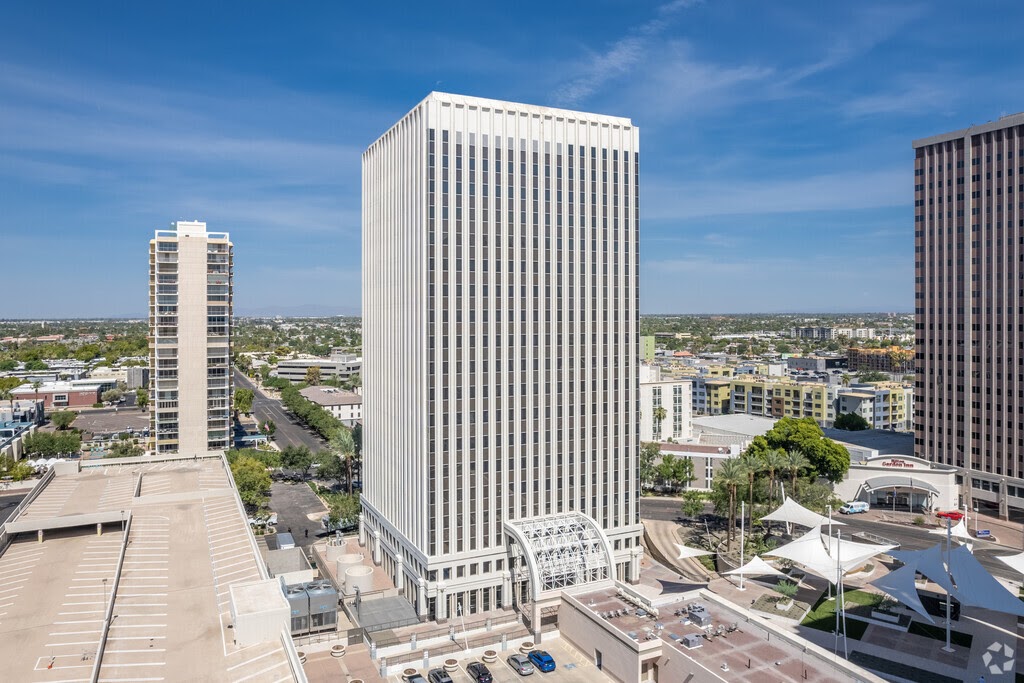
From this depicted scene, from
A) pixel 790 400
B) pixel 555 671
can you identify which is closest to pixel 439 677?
pixel 555 671

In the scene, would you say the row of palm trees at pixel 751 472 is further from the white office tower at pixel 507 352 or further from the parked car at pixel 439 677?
the parked car at pixel 439 677

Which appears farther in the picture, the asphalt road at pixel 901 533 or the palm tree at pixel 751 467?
the palm tree at pixel 751 467

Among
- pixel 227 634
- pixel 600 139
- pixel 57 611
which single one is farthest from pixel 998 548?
pixel 57 611

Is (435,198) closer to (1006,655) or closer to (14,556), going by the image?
(14,556)

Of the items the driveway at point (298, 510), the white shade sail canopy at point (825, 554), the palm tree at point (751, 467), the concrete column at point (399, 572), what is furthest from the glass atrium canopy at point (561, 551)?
the driveway at point (298, 510)

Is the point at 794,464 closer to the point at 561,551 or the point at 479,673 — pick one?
the point at 561,551
